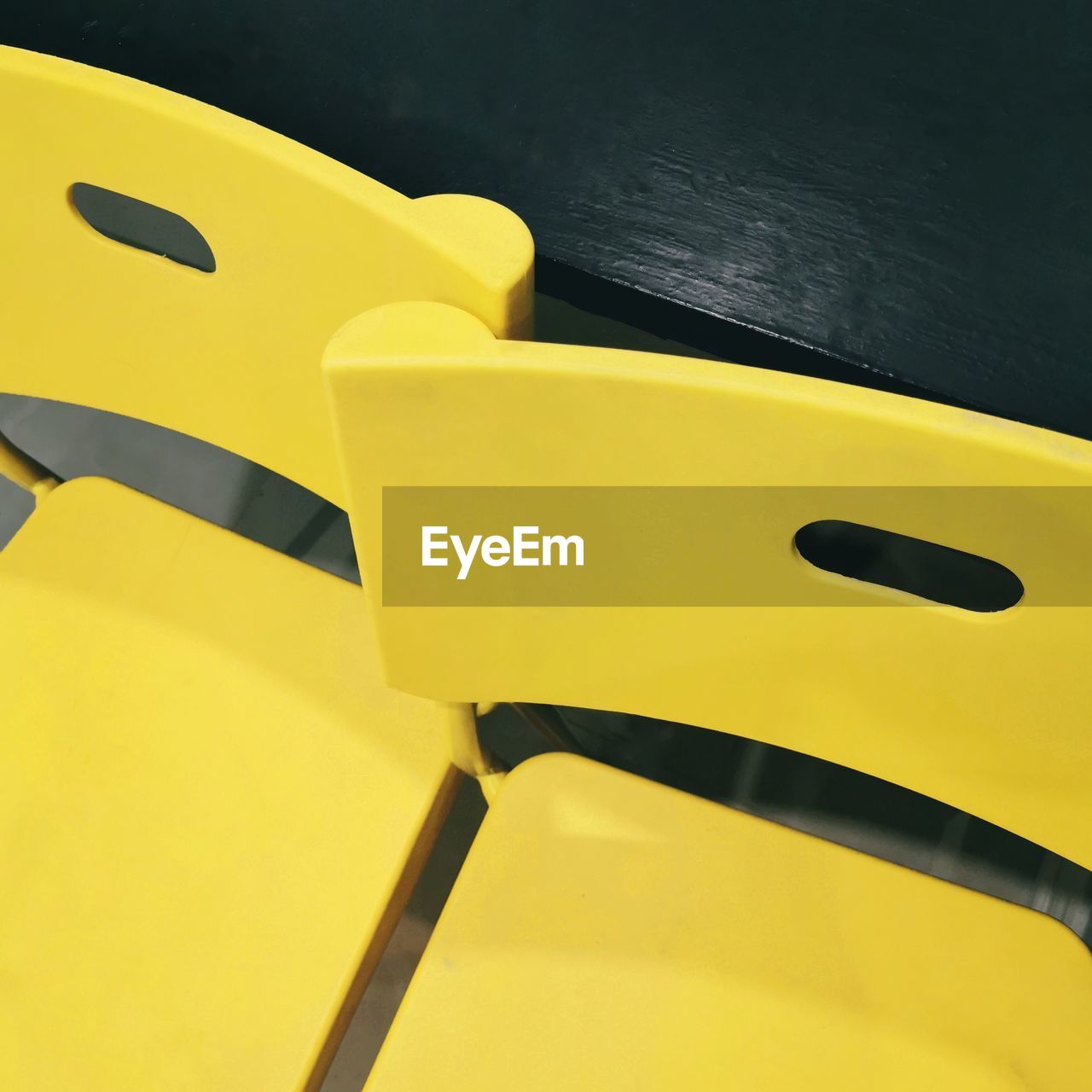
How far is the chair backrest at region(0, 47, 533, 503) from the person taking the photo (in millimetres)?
537

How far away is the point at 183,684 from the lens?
2.63 ft

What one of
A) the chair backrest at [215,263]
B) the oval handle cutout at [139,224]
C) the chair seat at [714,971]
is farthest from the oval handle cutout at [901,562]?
the oval handle cutout at [139,224]

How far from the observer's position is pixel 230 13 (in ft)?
2.67

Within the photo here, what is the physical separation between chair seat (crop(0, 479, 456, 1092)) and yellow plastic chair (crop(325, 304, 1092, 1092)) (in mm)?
76

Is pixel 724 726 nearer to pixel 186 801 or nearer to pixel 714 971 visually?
pixel 714 971

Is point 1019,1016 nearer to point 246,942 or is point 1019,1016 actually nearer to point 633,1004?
point 633,1004

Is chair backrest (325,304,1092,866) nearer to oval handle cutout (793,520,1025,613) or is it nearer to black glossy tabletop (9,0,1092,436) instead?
black glossy tabletop (9,0,1092,436)

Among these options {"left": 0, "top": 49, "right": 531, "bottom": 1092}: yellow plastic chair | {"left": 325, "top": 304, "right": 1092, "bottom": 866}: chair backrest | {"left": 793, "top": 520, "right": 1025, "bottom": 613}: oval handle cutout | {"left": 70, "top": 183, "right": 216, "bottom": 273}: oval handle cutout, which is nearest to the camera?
{"left": 325, "top": 304, "right": 1092, "bottom": 866}: chair backrest

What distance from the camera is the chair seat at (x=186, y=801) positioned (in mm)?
700

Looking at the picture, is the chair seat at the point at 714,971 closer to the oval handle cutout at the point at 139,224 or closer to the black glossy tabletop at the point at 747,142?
the black glossy tabletop at the point at 747,142

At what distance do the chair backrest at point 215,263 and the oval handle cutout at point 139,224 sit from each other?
48 cm

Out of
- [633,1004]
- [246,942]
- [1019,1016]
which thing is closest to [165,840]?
[246,942]

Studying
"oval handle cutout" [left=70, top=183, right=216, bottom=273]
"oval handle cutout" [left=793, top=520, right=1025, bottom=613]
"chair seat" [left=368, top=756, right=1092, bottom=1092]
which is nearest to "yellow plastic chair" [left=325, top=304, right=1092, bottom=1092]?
"chair seat" [left=368, top=756, right=1092, bottom=1092]

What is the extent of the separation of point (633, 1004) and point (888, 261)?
0.47 metres
